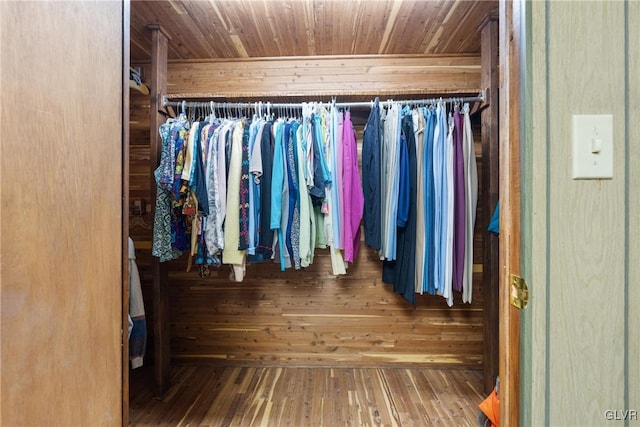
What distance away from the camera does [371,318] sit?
7.43 ft

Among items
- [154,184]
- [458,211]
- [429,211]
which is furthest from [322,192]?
[154,184]

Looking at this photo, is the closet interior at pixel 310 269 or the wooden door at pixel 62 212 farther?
the closet interior at pixel 310 269

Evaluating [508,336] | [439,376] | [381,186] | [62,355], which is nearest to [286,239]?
[381,186]

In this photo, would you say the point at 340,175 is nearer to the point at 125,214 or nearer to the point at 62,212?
the point at 125,214

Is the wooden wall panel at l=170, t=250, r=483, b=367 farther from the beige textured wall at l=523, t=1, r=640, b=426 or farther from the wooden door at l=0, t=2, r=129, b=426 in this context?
the beige textured wall at l=523, t=1, r=640, b=426

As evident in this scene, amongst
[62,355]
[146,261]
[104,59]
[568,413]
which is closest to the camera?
[568,413]

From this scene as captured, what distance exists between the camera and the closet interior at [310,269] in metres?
1.82

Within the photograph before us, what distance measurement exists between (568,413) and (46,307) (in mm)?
1108

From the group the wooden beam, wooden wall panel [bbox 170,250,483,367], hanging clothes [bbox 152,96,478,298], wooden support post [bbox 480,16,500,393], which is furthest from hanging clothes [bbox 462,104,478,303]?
the wooden beam

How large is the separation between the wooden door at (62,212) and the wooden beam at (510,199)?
101 cm

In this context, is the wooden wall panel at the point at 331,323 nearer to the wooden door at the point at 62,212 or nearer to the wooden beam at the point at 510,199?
the wooden door at the point at 62,212

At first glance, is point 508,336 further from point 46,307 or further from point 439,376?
point 439,376

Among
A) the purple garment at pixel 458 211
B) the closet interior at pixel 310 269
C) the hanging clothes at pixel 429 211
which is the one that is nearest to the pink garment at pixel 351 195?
the closet interior at pixel 310 269

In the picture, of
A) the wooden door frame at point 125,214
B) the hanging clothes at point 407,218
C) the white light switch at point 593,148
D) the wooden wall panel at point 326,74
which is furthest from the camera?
the wooden wall panel at point 326,74
